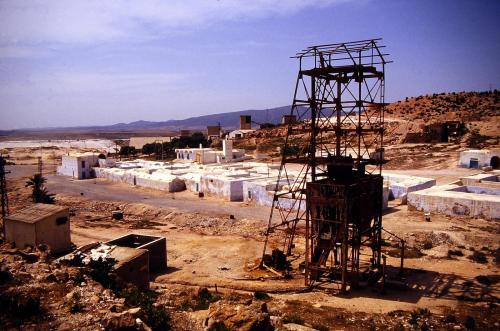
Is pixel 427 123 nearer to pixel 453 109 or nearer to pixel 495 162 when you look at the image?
pixel 453 109

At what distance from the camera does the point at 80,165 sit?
182 ft

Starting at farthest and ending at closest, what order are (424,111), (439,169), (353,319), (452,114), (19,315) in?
1. (424,111)
2. (452,114)
3. (439,169)
4. (353,319)
5. (19,315)

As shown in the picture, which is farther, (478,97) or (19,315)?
(478,97)

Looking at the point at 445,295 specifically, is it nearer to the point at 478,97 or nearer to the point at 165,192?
the point at 165,192

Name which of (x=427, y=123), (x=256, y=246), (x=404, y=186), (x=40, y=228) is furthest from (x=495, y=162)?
(x=40, y=228)

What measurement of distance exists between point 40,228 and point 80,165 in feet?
120

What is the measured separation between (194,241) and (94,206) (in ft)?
53.7

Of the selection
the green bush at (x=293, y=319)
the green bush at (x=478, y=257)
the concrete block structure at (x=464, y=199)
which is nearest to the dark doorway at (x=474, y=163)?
the concrete block structure at (x=464, y=199)

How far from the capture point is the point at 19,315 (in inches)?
364

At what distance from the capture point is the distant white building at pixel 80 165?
55.3 metres

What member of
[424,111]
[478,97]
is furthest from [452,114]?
[478,97]

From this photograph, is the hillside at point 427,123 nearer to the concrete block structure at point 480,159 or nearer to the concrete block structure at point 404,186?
the concrete block structure at point 480,159

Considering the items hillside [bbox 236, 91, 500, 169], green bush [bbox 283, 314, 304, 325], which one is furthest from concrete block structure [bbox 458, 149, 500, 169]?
green bush [bbox 283, 314, 304, 325]

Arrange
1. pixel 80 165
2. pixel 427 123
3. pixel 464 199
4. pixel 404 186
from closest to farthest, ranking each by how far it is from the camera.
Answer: pixel 464 199, pixel 404 186, pixel 80 165, pixel 427 123
